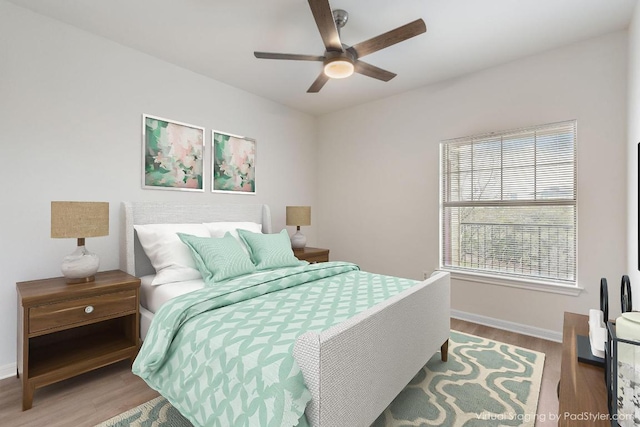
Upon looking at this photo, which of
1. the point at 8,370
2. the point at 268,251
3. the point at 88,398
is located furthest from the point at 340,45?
the point at 8,370

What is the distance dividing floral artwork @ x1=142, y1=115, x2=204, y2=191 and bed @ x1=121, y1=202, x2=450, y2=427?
0.39 metres

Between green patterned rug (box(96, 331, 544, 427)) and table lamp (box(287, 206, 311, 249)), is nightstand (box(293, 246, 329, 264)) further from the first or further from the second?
green patterned rug (box(96, 331, 544, 427))

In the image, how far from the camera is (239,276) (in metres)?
2.46

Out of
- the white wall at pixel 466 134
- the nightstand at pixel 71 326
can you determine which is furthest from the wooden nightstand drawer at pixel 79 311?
the white wall at pixel 466 134

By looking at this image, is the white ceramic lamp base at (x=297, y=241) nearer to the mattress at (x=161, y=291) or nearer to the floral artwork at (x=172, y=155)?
the floral artwork at (x=172, y=155)

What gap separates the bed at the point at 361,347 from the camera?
3.64ft

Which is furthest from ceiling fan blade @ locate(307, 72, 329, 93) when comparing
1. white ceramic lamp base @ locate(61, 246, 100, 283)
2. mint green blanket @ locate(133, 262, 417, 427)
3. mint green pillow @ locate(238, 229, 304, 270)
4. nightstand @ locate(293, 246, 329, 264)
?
white ceramic lamp base @ locate(61, 246, 100, 283)

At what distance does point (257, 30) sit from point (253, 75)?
33.3 inches

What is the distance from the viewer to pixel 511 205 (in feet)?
10.3

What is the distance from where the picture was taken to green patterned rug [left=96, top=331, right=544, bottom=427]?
5.67 ft

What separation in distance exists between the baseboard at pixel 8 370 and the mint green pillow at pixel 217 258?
1.46m

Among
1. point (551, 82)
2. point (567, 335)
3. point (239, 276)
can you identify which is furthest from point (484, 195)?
point (239, 276)

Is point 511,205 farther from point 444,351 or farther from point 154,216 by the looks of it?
point 154,216

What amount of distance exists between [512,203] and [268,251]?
247cm
